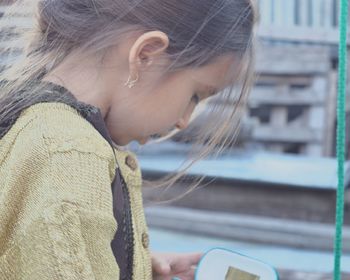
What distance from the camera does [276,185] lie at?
237 cm

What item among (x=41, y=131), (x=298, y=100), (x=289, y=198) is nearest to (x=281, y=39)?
(x=298, y=100)

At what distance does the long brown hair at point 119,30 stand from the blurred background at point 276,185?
0.61 meters

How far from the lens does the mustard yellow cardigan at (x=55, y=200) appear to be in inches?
25.4

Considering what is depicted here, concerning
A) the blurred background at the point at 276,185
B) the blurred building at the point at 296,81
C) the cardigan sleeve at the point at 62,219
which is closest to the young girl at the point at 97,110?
the cardigan sleeve at the point at 62,219

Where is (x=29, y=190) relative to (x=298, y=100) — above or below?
above

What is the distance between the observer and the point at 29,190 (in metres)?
0.68

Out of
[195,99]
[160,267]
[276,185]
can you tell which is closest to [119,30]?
[195,99]

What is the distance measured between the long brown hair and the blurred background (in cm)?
61

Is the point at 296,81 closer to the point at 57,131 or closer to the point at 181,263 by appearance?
the point at 181,263

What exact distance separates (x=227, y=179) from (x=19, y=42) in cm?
159

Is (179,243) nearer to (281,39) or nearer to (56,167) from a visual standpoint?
(281,39)

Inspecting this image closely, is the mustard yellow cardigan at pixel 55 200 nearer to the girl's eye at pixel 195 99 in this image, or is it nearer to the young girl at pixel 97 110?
the young girl at pixel 97 110

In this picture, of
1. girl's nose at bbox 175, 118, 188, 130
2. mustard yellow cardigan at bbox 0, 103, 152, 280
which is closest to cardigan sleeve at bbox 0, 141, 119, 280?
mustard yellow cardigan at bbox 0, 103, 152, 280

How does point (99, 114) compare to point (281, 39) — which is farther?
point (281, 39)
